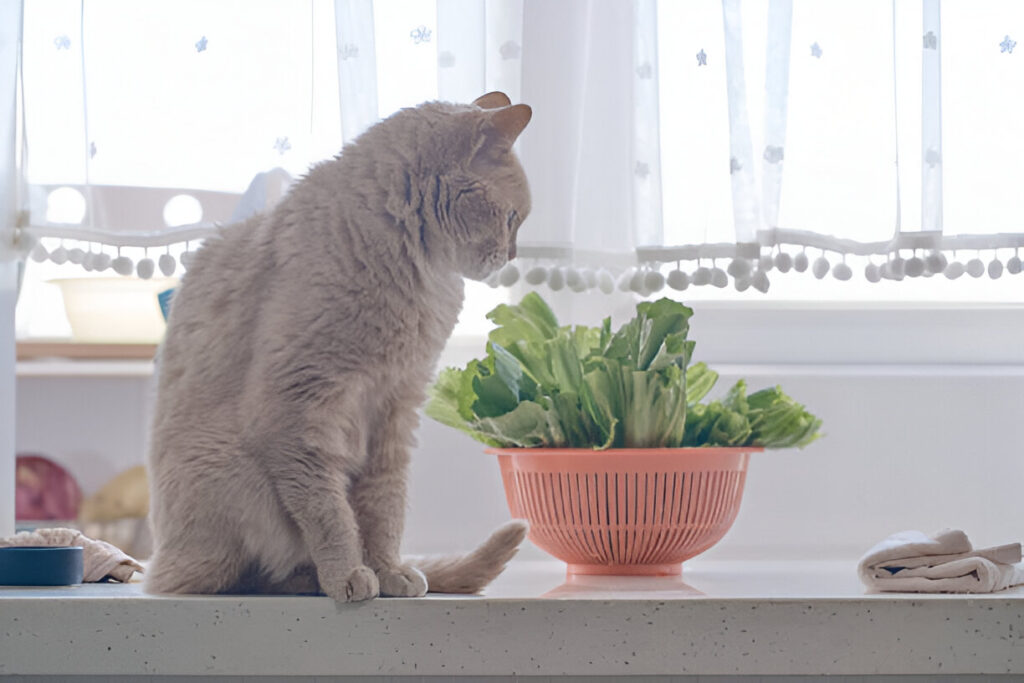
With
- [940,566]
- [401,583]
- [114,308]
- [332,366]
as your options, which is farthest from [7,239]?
[940,566]

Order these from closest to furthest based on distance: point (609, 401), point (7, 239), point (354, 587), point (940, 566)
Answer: point (354, 587) < point (940, 566) < point (609, 401) < point (7, 239)

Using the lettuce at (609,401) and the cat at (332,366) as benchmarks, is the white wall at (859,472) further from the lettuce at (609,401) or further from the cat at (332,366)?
the cat at (332,366)

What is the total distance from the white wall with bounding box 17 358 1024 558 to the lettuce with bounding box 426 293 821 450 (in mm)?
282

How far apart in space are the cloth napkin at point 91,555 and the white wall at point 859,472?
430mm

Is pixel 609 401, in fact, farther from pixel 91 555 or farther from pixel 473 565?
pixel 91 555

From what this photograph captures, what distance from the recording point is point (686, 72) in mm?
1374

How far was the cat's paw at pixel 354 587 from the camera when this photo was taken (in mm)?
804

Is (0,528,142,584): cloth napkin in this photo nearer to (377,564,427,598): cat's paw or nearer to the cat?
the cat

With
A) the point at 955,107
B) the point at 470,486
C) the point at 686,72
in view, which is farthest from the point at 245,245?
the point at 955,107

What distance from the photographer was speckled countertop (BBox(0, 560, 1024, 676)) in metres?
0.81

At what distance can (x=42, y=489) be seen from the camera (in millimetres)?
1521

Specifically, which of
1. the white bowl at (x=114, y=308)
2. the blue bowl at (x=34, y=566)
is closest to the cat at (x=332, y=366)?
the blue bowl at (x=34, y=566)

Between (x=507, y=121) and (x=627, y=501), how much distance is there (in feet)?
→ 1.41

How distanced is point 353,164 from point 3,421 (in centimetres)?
63
